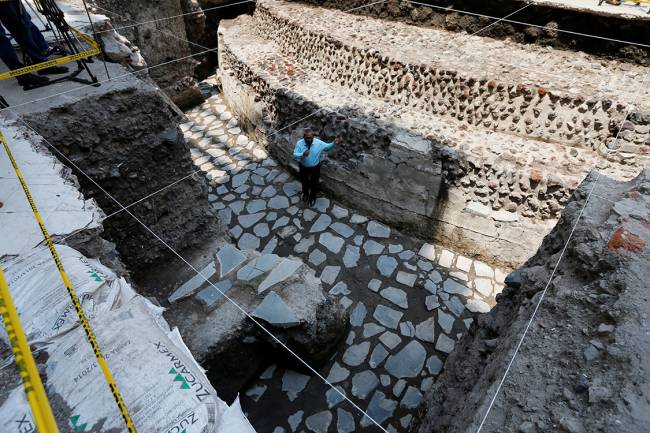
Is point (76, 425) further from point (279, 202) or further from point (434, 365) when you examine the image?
point (279, 202)

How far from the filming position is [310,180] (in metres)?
5.70

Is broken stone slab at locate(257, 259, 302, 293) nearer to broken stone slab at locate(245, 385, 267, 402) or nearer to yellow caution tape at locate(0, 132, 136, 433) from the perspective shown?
broken stone slab at locate(245, 385, 267, 402)

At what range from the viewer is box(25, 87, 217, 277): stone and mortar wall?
3.63 metres

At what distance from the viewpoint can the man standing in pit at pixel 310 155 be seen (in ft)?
17.6

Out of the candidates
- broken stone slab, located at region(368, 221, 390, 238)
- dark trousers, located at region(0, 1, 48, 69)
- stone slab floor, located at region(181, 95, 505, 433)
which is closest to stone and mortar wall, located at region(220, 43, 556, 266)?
broken stone slab, located at region(368, 221, 390, 238)

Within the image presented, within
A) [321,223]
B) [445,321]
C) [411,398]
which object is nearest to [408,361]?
[411,398]

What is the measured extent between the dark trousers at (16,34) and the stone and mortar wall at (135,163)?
1012mm

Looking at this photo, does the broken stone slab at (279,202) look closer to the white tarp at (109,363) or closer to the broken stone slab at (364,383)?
the broken stone slab at (364,383)

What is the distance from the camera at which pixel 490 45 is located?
19.9ft

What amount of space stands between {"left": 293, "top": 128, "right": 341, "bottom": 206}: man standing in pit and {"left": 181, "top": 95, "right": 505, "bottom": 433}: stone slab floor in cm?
44

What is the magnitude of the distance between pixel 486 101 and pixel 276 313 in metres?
3.98

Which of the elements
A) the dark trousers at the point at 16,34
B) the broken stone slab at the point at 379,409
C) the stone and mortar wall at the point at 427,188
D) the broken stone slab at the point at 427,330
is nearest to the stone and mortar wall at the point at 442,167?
the stone and mortar wall at the point at 427,188

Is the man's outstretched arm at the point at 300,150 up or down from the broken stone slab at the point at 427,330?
up

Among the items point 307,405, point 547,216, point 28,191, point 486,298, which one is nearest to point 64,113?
point 28,191
